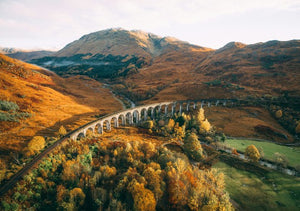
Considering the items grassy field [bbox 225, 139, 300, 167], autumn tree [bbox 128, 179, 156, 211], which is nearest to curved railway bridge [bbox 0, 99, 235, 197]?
autumn tree [bbox 128, 179, 156, 211]

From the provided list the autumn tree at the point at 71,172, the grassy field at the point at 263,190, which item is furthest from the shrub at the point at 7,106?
the grassy field at the point at 263,190

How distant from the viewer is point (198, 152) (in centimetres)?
5216

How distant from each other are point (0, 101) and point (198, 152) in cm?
9569

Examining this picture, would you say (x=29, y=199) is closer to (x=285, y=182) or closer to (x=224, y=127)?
(x=285, y=182)

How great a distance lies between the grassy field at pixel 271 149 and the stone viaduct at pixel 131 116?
4906cm

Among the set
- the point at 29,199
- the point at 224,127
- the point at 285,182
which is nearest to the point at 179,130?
the point at 224,127

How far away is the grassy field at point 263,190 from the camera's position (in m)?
35.4

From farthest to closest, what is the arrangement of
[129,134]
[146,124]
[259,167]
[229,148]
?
[146,124] < [129,134] < [229,148] < [259,167]

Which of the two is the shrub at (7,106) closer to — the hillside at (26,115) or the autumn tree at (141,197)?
the hillside at (26,115)

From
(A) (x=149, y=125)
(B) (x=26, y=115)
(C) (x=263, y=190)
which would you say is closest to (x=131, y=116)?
(A) (x=149, y=125)

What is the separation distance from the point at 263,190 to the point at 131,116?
66.2m

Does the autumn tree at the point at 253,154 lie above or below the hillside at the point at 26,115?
below

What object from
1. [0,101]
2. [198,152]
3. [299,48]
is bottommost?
[198,152]

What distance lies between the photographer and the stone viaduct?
61.4 meters
